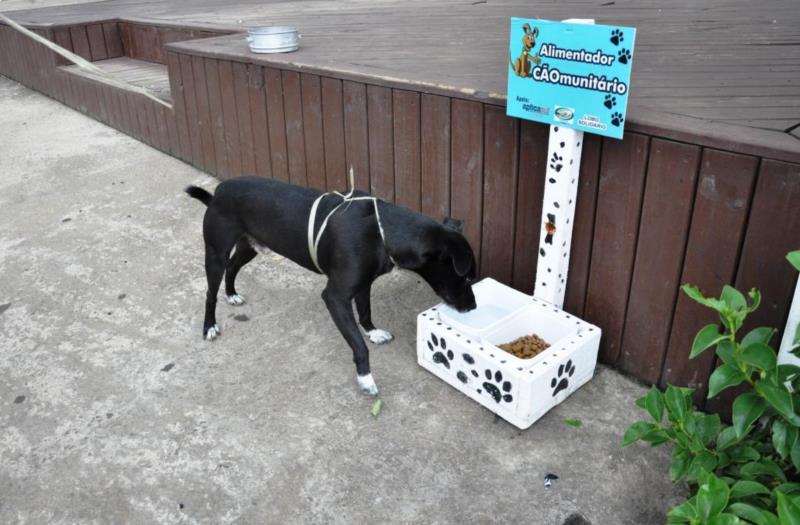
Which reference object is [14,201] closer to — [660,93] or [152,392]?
[152,392]

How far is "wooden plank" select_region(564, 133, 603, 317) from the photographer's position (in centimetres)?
272

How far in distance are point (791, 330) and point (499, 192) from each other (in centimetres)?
138

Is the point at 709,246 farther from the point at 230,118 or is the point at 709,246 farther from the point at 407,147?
the point at 230,118

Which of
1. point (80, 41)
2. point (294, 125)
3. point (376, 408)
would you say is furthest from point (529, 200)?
point (80, 41)

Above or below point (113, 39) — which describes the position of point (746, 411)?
below

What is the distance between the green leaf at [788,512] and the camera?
53.2 inches

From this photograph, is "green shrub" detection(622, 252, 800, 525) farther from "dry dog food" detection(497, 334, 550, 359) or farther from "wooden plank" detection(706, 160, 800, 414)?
"dry dog food" detection(497, 334, 550, 359)

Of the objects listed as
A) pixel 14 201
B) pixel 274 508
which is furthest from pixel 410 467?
pixel 14 201

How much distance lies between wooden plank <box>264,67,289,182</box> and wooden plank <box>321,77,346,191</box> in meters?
0.43

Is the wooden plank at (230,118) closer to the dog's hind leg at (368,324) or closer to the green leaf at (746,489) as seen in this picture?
the dog's hind leg at (368,324)

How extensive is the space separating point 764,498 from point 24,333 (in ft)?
10.5

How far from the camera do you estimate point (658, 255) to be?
261 cm

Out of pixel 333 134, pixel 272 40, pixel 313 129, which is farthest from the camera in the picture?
pixel 272 40

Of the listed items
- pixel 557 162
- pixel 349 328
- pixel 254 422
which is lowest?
pixel 254 422
